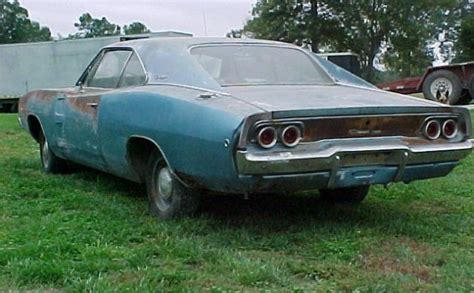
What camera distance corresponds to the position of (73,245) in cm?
412

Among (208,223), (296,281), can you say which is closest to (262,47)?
(208,223)

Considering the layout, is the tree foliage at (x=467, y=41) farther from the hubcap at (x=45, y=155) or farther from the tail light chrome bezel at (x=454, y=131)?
the tail light chrome bezel at (x=454, y=131)

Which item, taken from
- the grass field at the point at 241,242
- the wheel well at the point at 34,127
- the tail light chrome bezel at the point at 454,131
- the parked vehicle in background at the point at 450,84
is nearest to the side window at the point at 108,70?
the grass field at the point at 241,242

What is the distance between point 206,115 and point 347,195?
70.1 inches

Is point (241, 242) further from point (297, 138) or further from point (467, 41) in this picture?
point (467, 41)

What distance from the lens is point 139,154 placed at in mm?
5168

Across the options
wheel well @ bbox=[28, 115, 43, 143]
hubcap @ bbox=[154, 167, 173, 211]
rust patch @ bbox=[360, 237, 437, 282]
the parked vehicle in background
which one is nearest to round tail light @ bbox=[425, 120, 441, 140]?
rust patch @ bbox=[360, 237, 437, 282]

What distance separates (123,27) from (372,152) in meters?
61.9

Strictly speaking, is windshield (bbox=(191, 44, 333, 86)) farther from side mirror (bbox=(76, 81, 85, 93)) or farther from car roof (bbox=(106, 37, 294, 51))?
side mirror (bbox=(76, 81, 85, 93))

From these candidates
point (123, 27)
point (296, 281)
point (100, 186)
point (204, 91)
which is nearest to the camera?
point (296, 281)

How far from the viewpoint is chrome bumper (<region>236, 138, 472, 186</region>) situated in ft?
13.0

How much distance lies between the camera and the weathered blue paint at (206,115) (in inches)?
160

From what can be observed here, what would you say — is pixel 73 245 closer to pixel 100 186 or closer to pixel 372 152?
pixel 372 152

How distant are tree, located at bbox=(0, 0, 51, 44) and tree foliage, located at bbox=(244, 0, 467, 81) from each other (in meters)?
34.5
